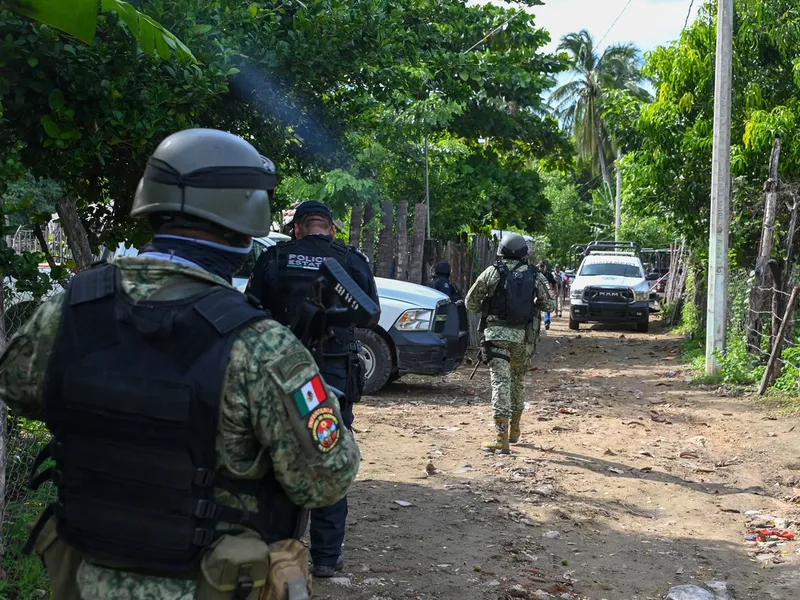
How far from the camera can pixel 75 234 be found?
18.1ft

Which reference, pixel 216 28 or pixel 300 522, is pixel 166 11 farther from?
pixel 300 522

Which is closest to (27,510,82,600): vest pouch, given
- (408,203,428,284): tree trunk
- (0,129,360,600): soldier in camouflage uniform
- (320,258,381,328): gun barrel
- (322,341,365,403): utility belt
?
(0,129,360,600): soldier in camouflage uniform

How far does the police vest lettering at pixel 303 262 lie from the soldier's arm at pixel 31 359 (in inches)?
98.5

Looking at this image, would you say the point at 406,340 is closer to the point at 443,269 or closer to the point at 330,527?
the point at 443,269

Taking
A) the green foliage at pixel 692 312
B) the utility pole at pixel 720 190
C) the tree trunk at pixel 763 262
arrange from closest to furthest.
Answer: the tree trunk at pixel 763 262 < the utility pole at pixel 720 190 < the green foliage at pixel 692 312

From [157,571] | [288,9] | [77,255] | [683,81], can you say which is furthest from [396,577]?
[683,81]

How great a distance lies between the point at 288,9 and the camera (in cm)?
665

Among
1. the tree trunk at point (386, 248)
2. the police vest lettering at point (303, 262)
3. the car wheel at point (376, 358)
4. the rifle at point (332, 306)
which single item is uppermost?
the tree trunk at point (386, 248)

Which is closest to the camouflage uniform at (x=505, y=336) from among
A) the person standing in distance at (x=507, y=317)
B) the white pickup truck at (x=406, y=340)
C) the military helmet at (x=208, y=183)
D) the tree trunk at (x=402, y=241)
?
the person standing in distance at (x=507, y=317)

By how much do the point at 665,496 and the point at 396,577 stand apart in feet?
8.96

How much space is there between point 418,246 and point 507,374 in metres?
6.25

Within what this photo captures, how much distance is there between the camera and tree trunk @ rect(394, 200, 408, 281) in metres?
13.9

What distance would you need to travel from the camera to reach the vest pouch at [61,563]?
2328mm

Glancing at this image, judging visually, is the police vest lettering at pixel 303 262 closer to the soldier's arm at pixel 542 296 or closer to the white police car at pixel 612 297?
the soldier's arm at pixel 542 296
